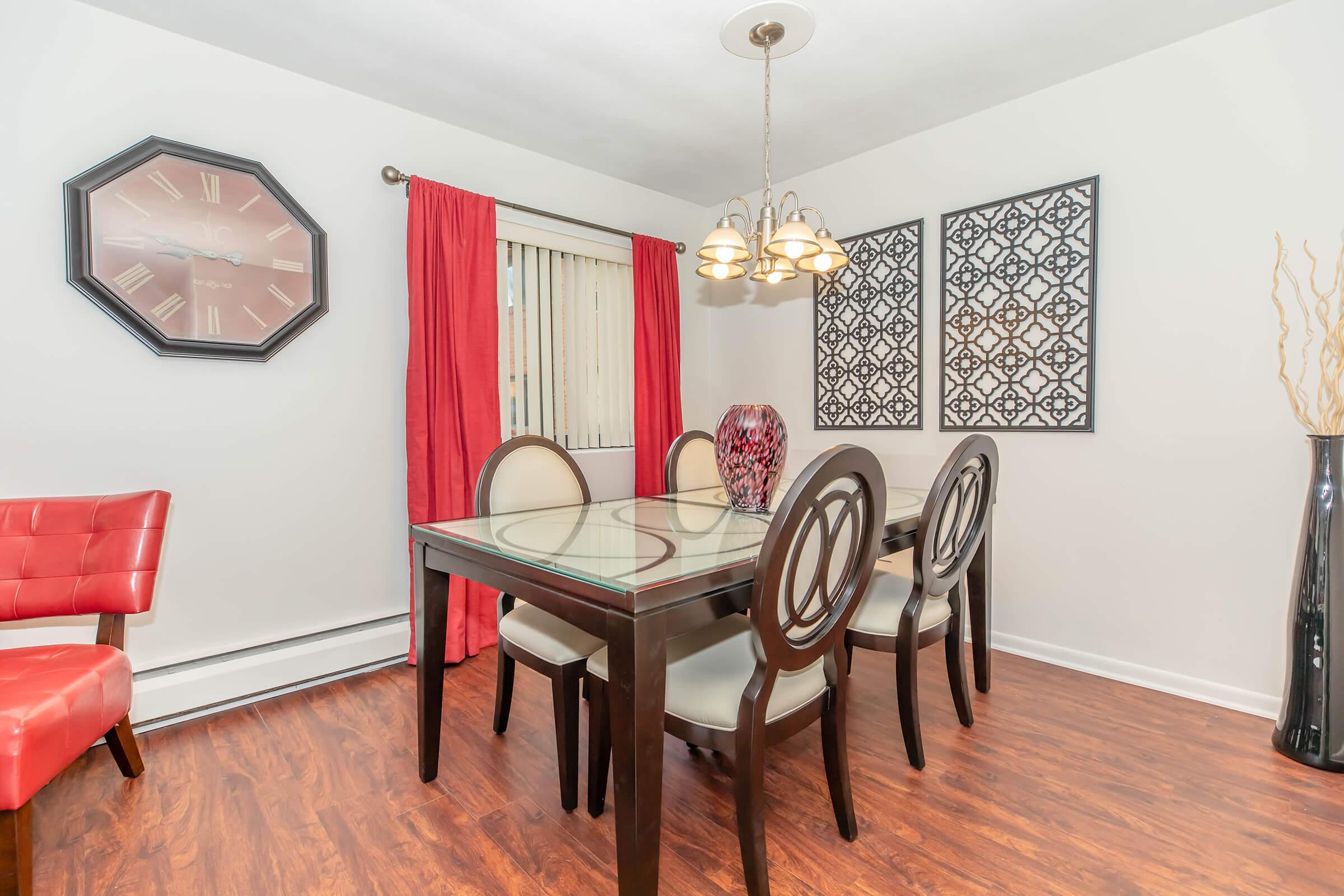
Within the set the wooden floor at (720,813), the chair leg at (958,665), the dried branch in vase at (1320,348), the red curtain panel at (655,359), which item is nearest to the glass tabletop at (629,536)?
the chair leg at (958,665)

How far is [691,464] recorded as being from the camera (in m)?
2.89

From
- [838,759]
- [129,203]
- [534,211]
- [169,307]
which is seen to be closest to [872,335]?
[534,211]

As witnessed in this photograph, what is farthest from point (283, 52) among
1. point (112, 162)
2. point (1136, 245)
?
point (1136, 245)

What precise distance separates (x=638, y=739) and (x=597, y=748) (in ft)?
1.80

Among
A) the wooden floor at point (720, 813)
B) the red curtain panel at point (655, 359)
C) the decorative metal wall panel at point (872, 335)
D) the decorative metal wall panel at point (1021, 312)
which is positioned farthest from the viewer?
the red curtain panel at point (655, 359)

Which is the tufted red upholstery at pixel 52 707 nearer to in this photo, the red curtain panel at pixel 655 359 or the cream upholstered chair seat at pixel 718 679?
the cream upholstered chair seat at pixel 718 679

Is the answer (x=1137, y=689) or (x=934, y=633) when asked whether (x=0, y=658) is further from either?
(x=1137, y=689)

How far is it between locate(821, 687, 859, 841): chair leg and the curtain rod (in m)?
2.68

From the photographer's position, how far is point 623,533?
1.75 metres

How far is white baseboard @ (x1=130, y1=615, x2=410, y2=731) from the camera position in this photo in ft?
7.31

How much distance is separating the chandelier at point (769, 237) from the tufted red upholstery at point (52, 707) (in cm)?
209

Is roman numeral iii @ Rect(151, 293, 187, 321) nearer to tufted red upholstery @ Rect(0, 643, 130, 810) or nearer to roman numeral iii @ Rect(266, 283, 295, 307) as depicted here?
roman numeral iii @ Rect(266, 283, 295, 307)

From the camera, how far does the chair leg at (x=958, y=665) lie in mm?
2092

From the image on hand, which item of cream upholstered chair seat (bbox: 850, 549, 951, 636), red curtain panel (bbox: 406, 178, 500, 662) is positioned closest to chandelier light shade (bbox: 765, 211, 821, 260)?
cream upholstered chair seat (bbox: 850, 549, 951, 636)
